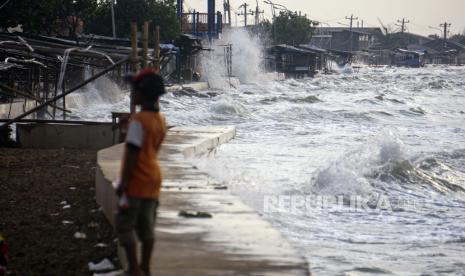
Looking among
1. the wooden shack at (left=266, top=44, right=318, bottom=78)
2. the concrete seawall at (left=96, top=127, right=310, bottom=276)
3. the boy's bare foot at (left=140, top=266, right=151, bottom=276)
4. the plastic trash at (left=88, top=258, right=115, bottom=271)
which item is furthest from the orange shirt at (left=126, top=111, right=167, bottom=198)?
the wooden shack at (left=266, top=44, right=318, bottom=78)

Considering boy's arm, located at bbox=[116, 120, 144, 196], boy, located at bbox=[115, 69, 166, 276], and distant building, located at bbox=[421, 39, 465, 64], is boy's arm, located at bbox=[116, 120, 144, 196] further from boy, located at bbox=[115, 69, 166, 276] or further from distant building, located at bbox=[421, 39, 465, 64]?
distant building, located at bbox=[421, 39, 465, 64]

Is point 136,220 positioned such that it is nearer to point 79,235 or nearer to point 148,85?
point 148,85

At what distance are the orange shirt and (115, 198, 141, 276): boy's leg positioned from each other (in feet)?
0.30

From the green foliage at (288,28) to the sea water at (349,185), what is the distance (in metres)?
61.4

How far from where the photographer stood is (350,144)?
72.2 feet

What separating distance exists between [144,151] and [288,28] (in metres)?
87.4

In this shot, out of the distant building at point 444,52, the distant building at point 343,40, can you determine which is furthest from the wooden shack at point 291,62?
the distant building at point 444,52

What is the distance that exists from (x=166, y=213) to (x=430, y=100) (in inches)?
1767

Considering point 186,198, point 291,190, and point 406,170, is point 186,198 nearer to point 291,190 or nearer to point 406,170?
point 291,190

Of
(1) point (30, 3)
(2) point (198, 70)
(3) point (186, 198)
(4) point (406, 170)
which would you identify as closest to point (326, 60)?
(2) point (198, 70)

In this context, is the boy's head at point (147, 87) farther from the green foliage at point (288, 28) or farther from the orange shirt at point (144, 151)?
the green foliage at point (288, 28)

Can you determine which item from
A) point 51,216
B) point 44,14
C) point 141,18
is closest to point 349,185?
point 51,216

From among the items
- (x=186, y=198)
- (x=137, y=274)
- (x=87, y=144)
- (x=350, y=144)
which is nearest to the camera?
(x=137, y=274)

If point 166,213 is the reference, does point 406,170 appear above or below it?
below
